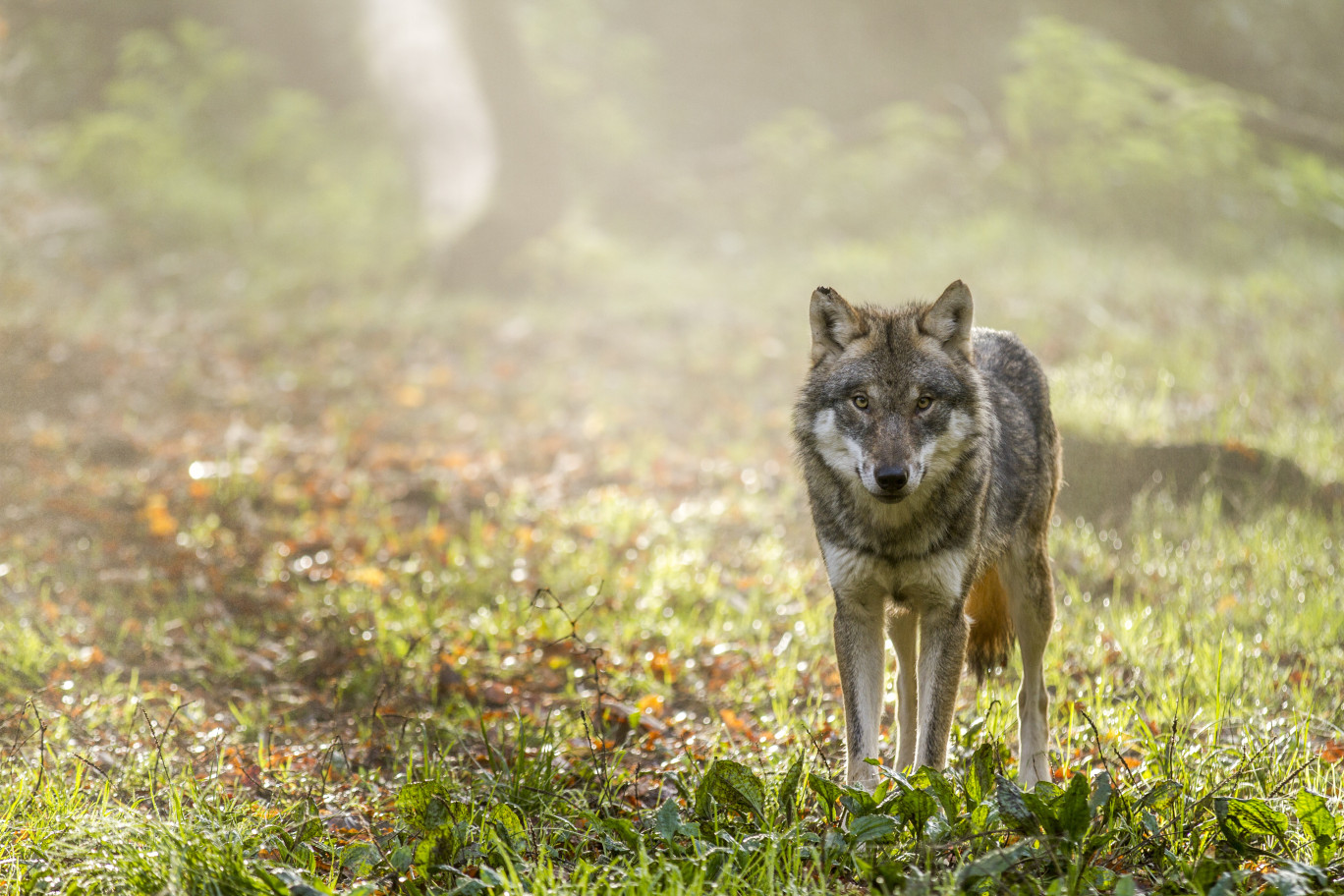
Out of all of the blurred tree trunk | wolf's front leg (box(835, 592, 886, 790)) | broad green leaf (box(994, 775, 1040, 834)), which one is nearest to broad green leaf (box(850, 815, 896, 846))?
broad green leaf (box(994, 775, 1040, 834))

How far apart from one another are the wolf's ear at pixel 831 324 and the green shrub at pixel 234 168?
Answer: 37.4 feet

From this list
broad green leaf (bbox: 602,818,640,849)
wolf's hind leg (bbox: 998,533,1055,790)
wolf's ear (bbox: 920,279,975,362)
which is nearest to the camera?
broad green leaf (bbox: 602,818,640,849)

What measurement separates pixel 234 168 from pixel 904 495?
15.3 meters

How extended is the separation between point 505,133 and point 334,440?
6944mm

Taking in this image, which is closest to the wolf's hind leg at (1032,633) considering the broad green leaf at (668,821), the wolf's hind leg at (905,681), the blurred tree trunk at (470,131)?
the wolf's hind leg at (905,681)

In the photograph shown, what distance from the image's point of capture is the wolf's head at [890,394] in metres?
3.84

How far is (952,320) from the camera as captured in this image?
4191 mm

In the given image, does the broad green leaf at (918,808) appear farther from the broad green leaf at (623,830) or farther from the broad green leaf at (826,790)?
the broad green leaf at (623,830)

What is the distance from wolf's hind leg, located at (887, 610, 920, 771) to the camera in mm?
4465

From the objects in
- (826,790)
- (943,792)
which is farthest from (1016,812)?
(826,790)

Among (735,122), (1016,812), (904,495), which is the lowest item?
(735,122)

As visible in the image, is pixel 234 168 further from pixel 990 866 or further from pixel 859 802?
pixel 990 866

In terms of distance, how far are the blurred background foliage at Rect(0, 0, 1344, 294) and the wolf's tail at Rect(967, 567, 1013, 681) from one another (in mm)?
8828

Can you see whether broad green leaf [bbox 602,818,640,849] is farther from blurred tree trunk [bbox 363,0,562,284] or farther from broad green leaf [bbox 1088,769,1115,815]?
Result: blurred tree trunk [bbox 363,0,562,284]
